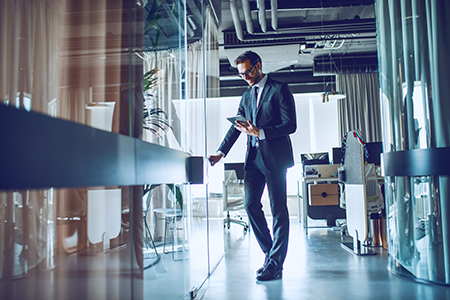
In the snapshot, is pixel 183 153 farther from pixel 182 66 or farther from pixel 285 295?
pixel 285 295

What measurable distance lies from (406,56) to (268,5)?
129 inches

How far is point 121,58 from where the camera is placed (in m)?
1.07

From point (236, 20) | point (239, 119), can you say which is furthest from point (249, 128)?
point (236, 20)

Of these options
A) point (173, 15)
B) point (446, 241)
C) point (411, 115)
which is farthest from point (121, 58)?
point (446, 241)

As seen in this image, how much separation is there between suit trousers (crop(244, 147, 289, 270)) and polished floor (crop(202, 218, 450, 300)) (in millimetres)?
199

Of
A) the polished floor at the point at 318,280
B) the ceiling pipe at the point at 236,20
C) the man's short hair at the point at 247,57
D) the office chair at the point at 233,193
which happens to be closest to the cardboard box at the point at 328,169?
the office chair at the point at 233,193

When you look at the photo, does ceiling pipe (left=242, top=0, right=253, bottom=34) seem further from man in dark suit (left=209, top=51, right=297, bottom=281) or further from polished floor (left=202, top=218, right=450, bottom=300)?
polished floor (left=202, top=218, right=450, bottom=300)

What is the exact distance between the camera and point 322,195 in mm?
4898

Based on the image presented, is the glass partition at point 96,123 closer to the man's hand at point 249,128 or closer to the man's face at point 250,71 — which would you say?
the man's hand at point 249,128

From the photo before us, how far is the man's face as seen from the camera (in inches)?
96.3

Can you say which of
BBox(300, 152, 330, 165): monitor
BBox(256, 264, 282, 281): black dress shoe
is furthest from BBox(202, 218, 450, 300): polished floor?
BBox(300, 152, 330, 165): monitor

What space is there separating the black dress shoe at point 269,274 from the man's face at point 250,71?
1.26m

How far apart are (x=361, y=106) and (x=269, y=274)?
6.63m

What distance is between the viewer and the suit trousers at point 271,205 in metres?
2.32
